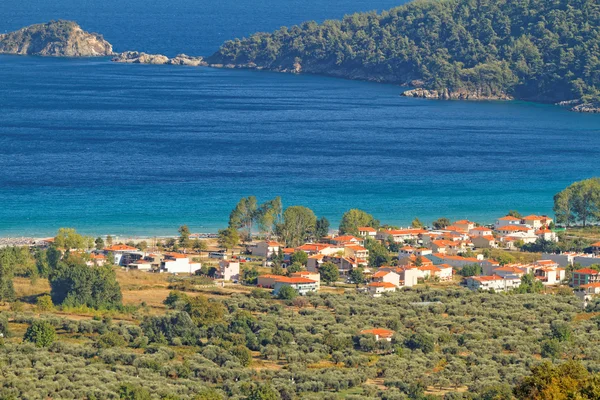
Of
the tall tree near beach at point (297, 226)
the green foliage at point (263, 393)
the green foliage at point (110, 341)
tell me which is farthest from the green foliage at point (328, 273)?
the green foliage at point (263, 393)

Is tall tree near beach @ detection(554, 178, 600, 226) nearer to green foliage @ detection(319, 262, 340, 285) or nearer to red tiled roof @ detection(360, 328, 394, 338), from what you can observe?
green foliage @ detection(319, 262, 340, 285)

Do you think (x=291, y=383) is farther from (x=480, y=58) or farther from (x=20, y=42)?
(x=20, y=42)

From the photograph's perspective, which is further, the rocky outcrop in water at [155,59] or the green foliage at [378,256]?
the rocky outcrop in water at [155,59]

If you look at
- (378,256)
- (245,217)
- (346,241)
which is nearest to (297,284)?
(378,256)

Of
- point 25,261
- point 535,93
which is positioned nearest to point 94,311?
point 25,261

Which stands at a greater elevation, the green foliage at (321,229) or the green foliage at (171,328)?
the green foliage at (321,229)

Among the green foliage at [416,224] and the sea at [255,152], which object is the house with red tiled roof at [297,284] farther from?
the sea at [255,152]

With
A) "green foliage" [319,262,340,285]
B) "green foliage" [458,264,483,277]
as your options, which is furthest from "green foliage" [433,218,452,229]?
"green foliage" [319,262,340,285]
